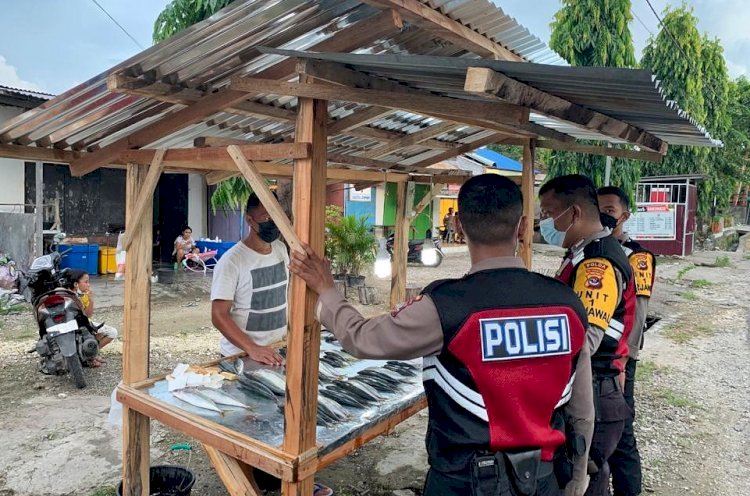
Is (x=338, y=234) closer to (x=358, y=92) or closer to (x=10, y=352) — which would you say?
(x=10, y=352)

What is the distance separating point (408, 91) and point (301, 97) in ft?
1.86

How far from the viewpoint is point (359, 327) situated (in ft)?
6.43

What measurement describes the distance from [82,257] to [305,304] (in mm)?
10566

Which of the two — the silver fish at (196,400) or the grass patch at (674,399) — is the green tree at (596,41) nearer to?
the grass patch at (674,399)

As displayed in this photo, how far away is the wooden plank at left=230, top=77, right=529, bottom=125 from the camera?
2.36 metres

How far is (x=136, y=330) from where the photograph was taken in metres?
3.38

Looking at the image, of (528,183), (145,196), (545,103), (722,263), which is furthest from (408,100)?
(722,263)

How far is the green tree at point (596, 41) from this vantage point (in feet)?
35.3

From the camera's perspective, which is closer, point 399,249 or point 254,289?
point 254,289

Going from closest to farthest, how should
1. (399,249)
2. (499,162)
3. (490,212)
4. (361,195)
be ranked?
1. (490,212)
2. (399,249)
3. (361,195)
4. (499,162)

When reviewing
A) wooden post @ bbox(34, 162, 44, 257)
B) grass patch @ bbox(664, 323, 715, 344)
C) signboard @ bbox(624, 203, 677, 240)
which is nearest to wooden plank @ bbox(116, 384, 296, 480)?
grass patch @ bbox(664, 323, 715, 344)

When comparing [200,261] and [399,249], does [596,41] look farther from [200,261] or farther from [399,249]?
[200,261]

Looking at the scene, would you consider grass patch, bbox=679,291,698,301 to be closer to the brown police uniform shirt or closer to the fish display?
the fish display

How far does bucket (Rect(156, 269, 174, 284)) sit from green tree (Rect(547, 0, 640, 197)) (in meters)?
8.77
